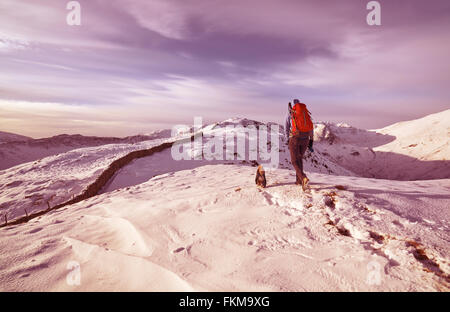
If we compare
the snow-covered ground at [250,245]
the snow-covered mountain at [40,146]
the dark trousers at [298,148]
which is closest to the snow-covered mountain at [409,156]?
the dark trousers at [298,148]

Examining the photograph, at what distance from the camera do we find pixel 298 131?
15.7ft

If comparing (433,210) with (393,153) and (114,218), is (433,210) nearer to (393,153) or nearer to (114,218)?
(114,218)

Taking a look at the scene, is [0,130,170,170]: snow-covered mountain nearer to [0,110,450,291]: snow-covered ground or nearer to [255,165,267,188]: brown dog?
[0,110,450,291]: snow-covered ground

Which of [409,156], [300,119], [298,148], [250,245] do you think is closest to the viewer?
[250,245]

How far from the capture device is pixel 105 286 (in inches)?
88.7

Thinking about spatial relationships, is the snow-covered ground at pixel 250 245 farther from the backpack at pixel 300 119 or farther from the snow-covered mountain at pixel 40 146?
the snow-covered mountain at pixel 40 146

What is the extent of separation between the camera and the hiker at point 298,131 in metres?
4.77

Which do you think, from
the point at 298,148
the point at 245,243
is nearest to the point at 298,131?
the point at 298,148

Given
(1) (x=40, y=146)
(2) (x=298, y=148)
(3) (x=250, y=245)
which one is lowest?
(3) (x=250, y=245)

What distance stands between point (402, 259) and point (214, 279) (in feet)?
6.34

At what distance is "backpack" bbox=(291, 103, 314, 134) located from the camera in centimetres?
477

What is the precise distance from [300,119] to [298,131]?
0.84ft

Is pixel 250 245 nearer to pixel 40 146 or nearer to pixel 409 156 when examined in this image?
pixel 409 156

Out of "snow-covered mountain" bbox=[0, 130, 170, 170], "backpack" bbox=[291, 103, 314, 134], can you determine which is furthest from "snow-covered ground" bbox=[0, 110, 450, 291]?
"snow-covered mountain" bbox=[0, 130, 170, 170]
